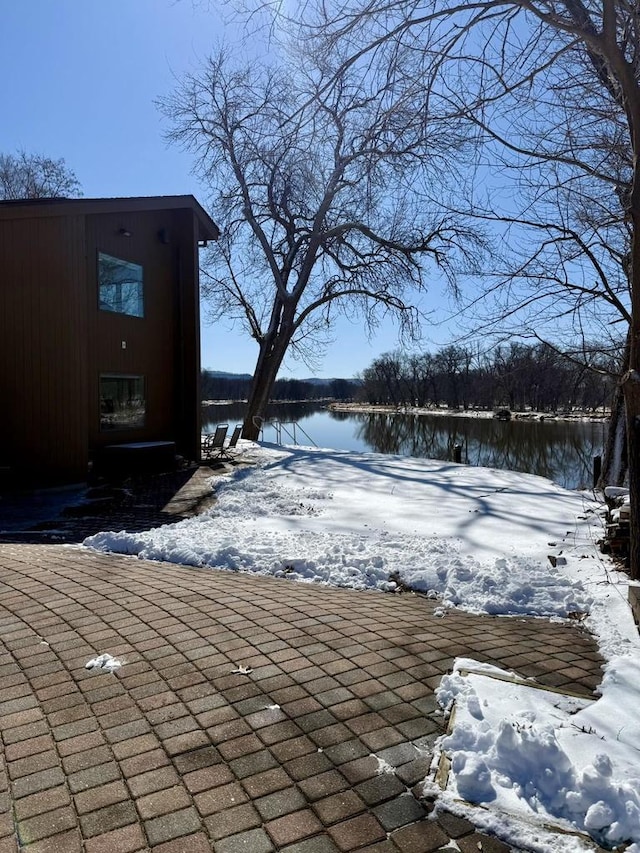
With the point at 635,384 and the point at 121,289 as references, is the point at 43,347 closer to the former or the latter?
the point at 121,289

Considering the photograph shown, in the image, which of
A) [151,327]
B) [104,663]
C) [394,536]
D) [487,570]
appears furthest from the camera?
[151,327]

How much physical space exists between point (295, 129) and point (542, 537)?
4.37m

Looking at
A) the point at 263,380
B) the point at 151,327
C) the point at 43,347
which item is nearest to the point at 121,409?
the point at 151,327

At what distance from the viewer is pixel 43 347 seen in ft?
28.7

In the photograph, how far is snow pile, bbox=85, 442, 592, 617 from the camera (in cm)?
418

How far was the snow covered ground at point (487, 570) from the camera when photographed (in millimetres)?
1926

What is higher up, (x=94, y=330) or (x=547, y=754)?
(x=94, y=330)

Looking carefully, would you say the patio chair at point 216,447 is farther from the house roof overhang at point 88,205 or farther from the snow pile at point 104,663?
the snow pile at point 104,663

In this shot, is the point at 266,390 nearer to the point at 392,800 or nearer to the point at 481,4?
the point at 481,4

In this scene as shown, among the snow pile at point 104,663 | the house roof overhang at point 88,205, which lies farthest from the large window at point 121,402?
the snow pile at point 104,663

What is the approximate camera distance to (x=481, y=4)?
13.1 feet

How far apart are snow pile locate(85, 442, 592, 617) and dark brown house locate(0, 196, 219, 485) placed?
248cm

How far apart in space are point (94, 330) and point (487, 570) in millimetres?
8122

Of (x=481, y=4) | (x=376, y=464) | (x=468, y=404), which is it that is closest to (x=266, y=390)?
(x=376, y=464)
